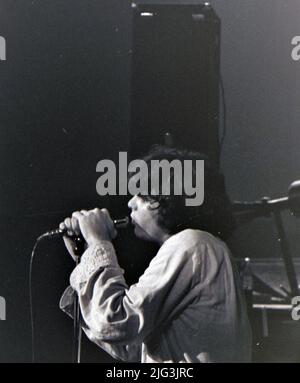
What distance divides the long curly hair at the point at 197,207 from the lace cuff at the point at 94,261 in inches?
6.1

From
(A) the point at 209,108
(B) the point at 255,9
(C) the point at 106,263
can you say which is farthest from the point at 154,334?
(B) the point at 255,9

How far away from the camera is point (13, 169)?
1.67 metres

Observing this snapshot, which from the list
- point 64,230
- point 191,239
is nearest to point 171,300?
point 191,239

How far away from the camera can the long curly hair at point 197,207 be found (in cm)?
141

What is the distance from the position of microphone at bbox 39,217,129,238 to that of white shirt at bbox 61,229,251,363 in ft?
0.48

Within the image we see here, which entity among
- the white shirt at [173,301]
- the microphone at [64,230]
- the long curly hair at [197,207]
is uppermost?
the long curly hair at [197,207]

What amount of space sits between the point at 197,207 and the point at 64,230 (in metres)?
0.34

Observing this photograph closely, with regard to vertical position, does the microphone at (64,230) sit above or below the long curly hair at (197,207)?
below

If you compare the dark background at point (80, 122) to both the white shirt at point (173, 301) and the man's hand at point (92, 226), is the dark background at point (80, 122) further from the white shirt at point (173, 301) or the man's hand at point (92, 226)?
the white shirt at point (173, 301)

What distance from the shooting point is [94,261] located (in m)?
1.31

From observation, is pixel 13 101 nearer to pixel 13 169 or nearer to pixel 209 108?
pixel 13 169

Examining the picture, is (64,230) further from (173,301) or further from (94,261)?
(173,301)

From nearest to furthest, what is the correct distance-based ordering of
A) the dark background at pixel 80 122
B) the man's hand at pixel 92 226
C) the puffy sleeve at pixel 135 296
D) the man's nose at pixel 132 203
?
the puffy sleeve at pixel 135 296 → the man's hand at pixel 92 226 → the man's nose at pixel 132 203 → the dark background at pixel 80 122

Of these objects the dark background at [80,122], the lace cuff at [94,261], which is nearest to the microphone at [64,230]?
the dark background at [80,122]
